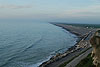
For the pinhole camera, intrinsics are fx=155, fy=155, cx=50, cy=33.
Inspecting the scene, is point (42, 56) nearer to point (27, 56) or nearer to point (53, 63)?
point (27, 56)

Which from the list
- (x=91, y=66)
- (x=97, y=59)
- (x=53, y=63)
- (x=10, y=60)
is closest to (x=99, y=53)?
(x=97, y=59)

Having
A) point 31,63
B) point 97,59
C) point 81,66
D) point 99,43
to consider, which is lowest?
point 31,63

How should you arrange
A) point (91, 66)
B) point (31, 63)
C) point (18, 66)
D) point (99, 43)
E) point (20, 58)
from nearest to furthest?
point (99, 43), point (91, 66), point (18, 66), point (31, 63), point (20, 58)

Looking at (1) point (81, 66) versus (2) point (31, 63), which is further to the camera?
(2) point (31, 63)

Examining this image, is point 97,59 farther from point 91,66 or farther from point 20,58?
point 20,58

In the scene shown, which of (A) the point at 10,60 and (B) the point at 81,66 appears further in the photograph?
(A) the point at 10,60

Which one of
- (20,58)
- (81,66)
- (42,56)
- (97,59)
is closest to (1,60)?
(20,58)

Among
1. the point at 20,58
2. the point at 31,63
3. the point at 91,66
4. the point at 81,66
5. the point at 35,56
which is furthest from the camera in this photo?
the point at 35,56

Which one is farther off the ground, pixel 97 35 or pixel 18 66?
pixel 97 35

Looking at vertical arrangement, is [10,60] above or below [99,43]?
below
